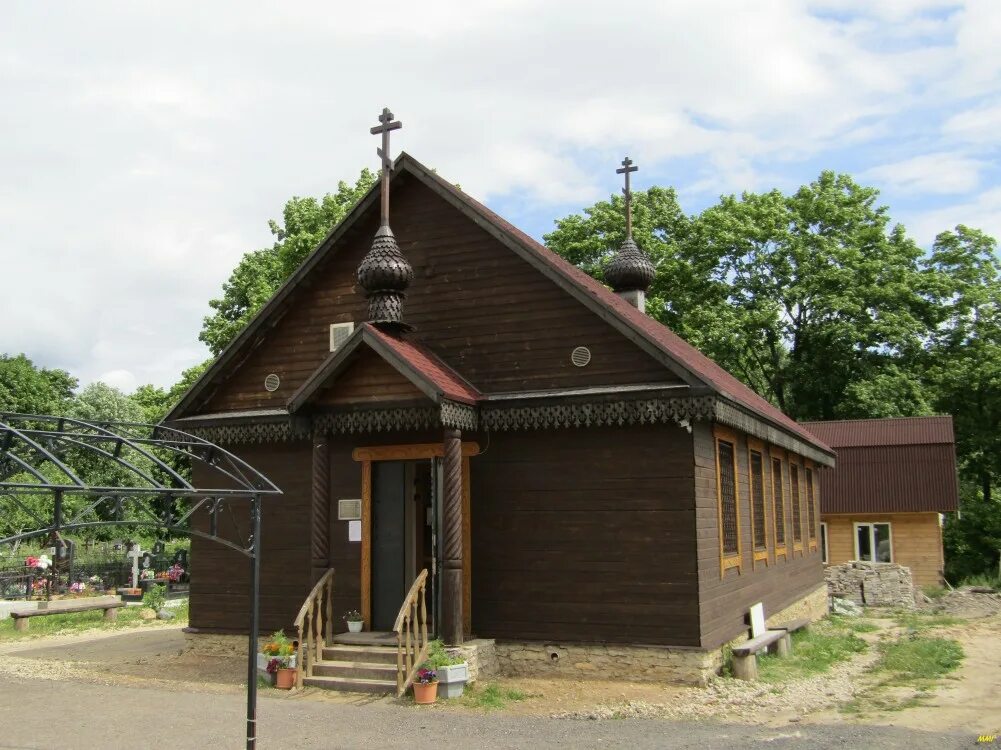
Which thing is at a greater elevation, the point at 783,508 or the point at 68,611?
the point at 783,508

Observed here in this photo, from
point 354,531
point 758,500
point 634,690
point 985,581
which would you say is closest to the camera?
point 634,690

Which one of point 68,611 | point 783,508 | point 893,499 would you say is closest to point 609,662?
point 783,508

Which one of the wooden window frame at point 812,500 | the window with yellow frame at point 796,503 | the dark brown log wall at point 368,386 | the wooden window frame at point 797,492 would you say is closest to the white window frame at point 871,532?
the wooden window frame at point 812,500

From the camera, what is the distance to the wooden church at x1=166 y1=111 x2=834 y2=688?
11836mm

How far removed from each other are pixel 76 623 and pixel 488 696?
12.8 meters

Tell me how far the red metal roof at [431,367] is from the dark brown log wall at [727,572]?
288 centimetres

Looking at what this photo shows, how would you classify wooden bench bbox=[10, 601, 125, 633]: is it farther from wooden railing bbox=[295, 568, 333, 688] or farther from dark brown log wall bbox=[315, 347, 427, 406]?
dark brown log wall bbox=[315, 347, 427, 406]

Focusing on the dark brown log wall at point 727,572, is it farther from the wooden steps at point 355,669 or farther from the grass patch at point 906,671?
the wooden steps at point 355,669

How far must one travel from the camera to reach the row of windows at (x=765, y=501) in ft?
44.4

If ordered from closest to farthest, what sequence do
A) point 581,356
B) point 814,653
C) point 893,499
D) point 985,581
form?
1. point 581,356
2. point 814,653
3. point 985,581
4. point 893,499

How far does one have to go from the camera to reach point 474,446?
12.8 metres

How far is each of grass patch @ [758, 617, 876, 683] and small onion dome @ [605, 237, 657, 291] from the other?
24.2 ft

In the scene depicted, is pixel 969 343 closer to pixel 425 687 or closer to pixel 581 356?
pixel 581 356

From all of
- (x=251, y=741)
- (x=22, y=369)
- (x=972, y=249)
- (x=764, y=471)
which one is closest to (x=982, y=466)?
(x=972, y=249)
